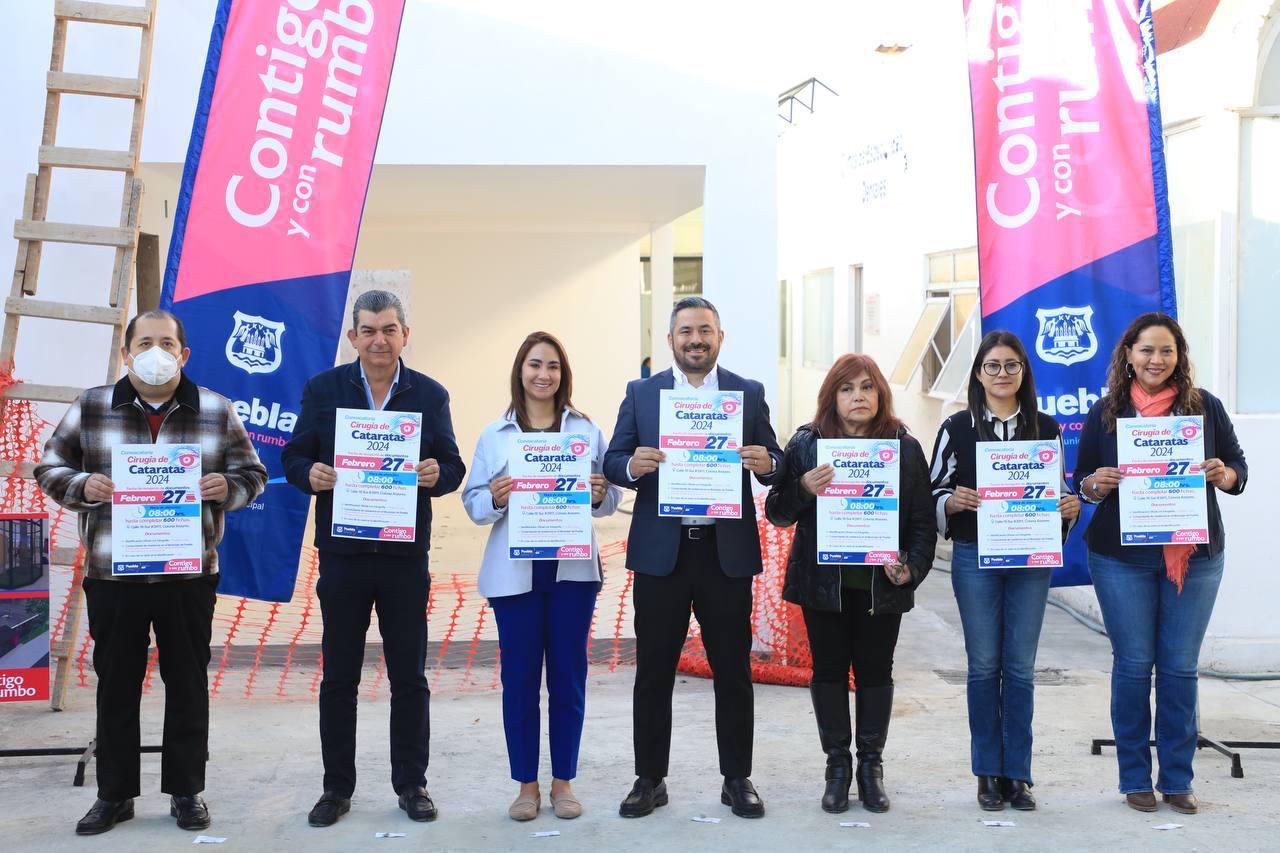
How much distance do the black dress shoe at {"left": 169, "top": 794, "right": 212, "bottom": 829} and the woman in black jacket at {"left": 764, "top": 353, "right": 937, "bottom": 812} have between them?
204 centimetres

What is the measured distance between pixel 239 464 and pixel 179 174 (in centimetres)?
293

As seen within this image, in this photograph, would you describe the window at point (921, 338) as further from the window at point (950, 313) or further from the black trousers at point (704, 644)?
the black trousers at point (704, 644)

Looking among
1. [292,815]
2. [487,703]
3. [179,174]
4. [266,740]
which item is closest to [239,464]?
[292,815]

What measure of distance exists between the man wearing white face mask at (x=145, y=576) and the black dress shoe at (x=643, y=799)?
138 cm

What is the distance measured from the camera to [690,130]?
257 inches

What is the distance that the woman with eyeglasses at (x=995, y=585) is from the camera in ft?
13.6

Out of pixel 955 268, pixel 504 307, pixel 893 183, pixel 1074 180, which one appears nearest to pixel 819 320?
pixel 893 183

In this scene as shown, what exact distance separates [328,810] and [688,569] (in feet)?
4.67

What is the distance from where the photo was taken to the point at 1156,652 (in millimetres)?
4234

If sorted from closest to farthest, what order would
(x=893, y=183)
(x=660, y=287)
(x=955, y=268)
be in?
(x=660, y=287) < (x=955, y=268) < (x=893, y=183)

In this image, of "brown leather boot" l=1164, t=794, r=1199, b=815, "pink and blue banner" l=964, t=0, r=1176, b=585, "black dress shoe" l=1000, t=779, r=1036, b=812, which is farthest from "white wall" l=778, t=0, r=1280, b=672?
"black dress shoe" l=1000, t=779, r=1036, b=812

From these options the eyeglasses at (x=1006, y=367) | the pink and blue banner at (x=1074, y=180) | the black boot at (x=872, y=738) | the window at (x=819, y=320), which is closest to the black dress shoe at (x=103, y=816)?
the black boot at (x=872, y=738)

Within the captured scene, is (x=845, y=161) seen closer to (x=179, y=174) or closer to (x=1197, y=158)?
(x=1197, y=158)

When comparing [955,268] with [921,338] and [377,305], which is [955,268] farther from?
[377,305]
